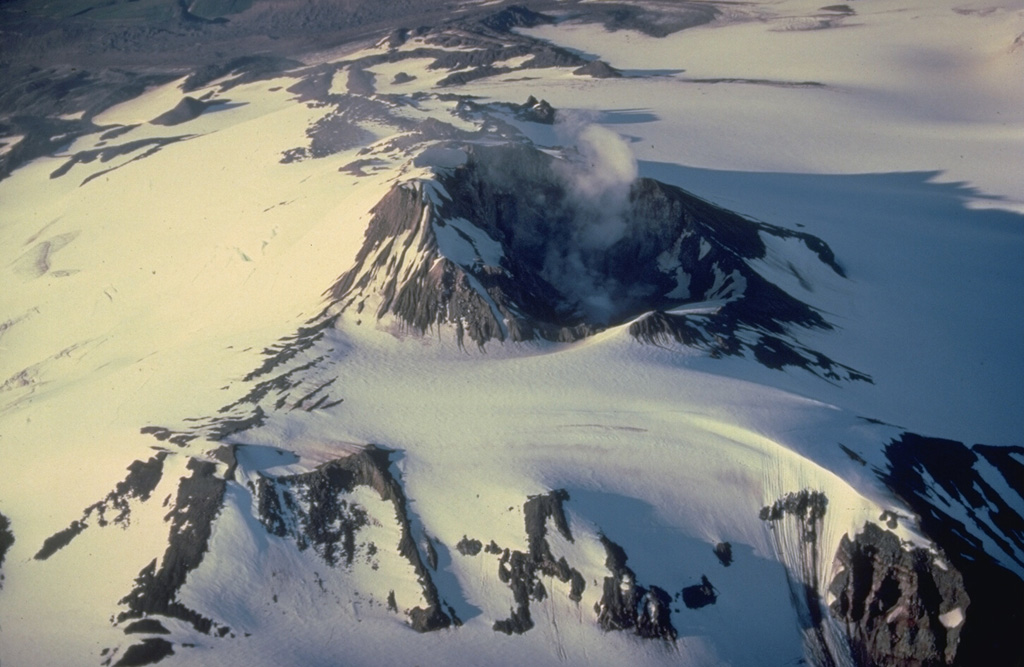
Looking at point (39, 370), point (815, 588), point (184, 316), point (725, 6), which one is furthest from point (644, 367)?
point (725, 6)

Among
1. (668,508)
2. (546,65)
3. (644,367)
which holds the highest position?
(546,65)

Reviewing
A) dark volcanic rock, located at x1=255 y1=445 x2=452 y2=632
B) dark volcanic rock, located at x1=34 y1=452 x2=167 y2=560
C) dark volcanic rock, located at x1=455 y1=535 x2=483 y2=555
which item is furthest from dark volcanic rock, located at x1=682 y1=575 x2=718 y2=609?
dark volcanic rock, located at x1=34 y1=452 x2=167 y2=560

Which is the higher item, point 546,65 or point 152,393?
point 546,65

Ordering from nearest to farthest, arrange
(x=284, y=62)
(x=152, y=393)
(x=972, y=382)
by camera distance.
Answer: (x=152, y=393) → (x=972, y=382) → (x=284, y=62)

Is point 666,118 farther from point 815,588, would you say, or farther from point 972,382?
point 815,588

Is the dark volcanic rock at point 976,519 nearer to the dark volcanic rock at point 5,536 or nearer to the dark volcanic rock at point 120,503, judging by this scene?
the dark volcanic rock at point 120,503

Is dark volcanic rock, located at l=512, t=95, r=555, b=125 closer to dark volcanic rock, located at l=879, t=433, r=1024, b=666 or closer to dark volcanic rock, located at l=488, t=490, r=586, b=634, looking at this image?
dark volcanic rock, located at l=879, t=433, r=1024, b=666
